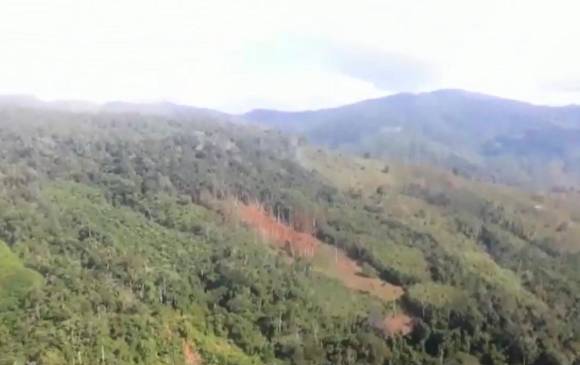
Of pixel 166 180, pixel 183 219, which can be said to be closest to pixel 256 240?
pixel 183 219

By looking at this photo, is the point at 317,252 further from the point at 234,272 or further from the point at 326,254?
the point at 234,272

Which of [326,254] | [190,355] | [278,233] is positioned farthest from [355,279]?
[190,355]

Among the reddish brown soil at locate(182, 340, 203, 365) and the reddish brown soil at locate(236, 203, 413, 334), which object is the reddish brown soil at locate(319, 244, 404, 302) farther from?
the reddish brown soil at locate(182, 340, 203, 365)

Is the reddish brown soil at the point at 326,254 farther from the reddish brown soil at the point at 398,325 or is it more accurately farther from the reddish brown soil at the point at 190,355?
the reddish brown soil at the point at 190,355

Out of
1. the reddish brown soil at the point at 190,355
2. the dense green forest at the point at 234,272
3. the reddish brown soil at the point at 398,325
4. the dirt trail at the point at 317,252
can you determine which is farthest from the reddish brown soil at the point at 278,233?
the reddish brown soil at the point at 190,355

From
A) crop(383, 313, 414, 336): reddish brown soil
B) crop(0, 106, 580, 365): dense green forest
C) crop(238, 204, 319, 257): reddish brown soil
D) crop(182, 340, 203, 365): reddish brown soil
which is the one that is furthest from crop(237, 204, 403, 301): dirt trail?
crop(182, 340, 203, 365): reddish brown soil

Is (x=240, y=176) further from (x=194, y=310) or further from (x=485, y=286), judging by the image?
(x=194, y=310)
